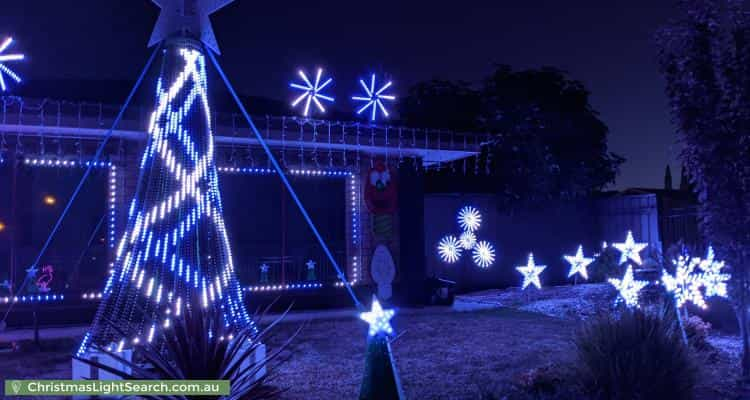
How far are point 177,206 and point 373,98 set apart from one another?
270 inches

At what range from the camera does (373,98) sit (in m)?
12.1

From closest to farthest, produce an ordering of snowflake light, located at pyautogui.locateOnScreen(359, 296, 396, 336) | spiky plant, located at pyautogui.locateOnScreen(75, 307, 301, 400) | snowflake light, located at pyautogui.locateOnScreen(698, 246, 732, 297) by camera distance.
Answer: spiky plant, located at pyautogui.locateOnScreen(75, 307, 301, 400) < snowflake light, located at pyautogui.locateOnScreen(359, 296, 396, 336) < snowflake light, located at pyautogui.locateOnScreen(698, 246, 732, 297)

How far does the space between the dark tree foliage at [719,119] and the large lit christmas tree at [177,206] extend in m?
5.42

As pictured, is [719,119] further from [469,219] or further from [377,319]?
[469,219]

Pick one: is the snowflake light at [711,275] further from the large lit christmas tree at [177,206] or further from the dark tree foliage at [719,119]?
the large lit christmas tree at [177,206]

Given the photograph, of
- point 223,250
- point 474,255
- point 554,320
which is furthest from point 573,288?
point 223,250

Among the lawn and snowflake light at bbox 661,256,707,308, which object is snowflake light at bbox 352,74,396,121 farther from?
snowflake light at bbox 661,256,707,308

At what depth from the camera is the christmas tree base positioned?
179 inches

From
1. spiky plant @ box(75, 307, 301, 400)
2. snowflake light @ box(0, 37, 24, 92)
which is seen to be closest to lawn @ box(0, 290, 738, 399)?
spiky plant @ box(75, 307, 301, 400)

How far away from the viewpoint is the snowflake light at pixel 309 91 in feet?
37.0

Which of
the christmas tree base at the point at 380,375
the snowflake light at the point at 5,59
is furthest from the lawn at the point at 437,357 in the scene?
the snowflake light at the point at 5,59

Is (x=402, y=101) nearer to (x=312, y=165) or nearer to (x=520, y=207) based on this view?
(x=520, y=207)

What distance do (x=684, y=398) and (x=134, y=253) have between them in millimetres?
5542

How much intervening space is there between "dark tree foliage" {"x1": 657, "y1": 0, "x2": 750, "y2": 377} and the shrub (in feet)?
5.49
